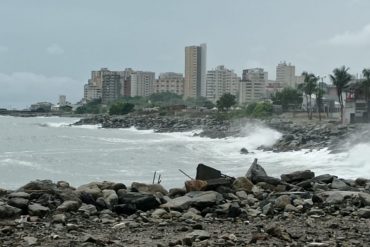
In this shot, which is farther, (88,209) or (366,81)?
(366,81)

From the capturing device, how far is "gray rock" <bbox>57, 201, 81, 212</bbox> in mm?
10961

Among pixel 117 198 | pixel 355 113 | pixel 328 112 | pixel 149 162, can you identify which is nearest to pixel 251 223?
pixel 117 198

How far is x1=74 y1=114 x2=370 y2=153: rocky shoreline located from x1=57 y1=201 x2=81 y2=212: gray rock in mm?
27600

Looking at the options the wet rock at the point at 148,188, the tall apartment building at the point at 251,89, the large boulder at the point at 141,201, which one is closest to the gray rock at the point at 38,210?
the large boulder at the point at 141,201

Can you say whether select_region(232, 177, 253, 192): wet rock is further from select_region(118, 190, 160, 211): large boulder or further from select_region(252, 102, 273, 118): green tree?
select_region(252, 102, 273, 118): green tree

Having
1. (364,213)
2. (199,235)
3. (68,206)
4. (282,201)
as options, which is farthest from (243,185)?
(199,235)

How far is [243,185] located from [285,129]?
46.3m

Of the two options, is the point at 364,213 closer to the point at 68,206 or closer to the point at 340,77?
the point at 68,206

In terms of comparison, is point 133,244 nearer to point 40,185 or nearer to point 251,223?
point 251,223

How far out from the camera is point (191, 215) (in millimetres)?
10852

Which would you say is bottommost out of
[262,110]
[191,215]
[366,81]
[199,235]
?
[191,215]

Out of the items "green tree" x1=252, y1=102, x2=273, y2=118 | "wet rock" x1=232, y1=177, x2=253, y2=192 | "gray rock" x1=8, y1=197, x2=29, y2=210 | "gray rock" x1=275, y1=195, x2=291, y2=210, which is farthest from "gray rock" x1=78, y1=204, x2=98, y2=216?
"green tree" x1=252, y1=102, x2=273, y2=118

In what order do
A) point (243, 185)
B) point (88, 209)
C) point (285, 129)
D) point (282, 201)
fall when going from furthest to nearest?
point (285, 129) < point (243, 185) < point (282, 201) < point (88, 209)

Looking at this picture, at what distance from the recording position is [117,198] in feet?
39.5
